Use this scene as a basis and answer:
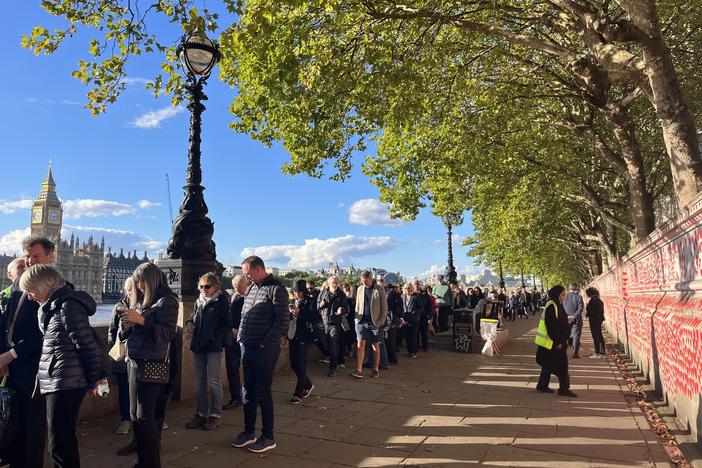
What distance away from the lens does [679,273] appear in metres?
6.88

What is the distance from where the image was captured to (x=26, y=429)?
3.97m

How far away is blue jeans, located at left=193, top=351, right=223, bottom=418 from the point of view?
6039 mm

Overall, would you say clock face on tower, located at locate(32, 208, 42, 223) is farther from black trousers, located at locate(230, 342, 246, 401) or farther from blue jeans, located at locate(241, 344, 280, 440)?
blue jeans, located at locate(241, 344, 280, 440)

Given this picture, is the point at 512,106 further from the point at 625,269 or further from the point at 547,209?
the point at 547,209

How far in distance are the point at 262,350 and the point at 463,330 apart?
979 centimetres

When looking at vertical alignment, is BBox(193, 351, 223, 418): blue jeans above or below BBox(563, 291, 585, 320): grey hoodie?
→ below

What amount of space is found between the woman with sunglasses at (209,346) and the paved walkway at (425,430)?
26 cm

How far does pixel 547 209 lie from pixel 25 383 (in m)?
26.7

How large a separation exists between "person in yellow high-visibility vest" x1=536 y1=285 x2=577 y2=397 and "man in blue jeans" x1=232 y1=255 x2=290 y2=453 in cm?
510

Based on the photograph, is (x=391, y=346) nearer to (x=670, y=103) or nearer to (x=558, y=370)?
(x=558, y=370)

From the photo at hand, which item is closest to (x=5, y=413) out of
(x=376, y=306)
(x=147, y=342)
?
(x=147, y=342)

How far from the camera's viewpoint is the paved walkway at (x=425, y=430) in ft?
16.5

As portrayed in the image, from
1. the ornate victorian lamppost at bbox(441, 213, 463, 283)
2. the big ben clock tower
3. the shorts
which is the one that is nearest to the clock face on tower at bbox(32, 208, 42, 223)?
the big ben clock tower

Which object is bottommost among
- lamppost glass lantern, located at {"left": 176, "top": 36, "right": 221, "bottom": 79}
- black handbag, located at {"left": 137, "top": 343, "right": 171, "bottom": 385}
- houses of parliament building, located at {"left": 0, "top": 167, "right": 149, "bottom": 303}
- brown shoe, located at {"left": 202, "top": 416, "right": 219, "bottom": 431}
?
brown shoe, located at {"left": 202, "top": 416, "right": 219, "bottom": 431}
